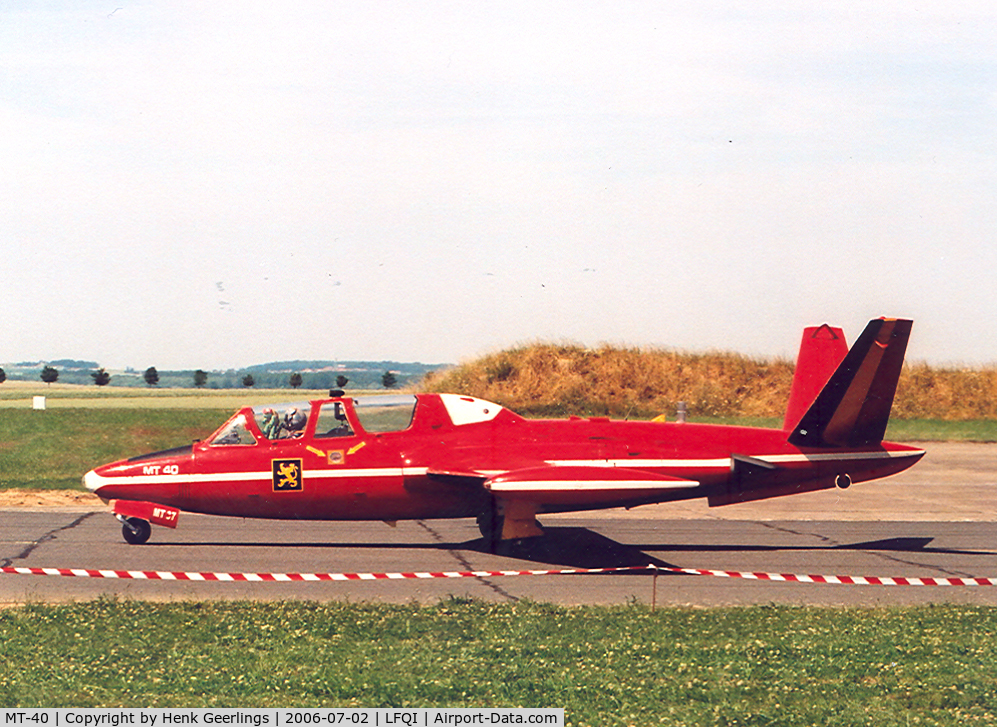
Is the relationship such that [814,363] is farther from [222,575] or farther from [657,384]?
[657,384]

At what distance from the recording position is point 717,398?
159 ft

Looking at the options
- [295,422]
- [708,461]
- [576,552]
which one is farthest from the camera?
[576,552]

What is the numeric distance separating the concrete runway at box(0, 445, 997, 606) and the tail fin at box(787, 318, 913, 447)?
199 cm

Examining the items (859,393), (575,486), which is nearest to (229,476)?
(575,486)

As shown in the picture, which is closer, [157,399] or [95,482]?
[95,482]

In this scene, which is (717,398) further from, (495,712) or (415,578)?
(495,712)

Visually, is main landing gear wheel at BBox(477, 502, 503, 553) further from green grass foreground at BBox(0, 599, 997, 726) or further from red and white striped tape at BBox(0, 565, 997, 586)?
green grass foreground at BBox(0, 599, 997, 726)

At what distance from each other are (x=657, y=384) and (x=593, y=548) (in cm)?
3226

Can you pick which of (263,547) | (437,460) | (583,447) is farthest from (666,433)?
(263,547)

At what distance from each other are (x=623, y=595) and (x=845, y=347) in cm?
825

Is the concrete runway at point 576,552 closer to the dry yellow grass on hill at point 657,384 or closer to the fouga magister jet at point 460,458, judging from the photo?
the fouga magister jet at point 460,458

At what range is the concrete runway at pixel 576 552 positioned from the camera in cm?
1374

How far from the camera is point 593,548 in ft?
59.0

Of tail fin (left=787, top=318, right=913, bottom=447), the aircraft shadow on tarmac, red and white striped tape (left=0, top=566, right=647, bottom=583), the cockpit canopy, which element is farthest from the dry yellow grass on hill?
red and white striped tape (left=0, top=566, right=647, bottom=583)
